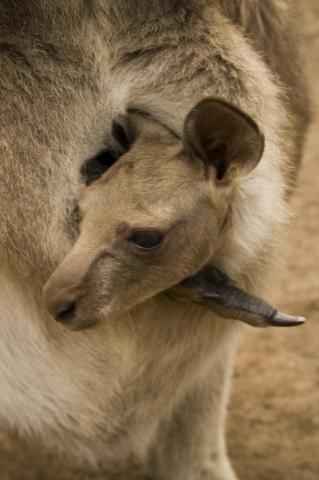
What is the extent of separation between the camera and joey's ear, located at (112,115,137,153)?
2.53 meters

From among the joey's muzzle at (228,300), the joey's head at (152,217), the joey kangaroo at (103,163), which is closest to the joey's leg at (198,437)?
the joey kangaroo at (103,163)

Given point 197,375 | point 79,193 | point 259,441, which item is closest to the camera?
point 79,193

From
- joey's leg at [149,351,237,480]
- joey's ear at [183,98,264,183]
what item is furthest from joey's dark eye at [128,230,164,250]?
joey's leg at [149,351,237,480]

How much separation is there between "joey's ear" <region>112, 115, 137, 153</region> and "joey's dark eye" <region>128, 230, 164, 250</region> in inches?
9.6

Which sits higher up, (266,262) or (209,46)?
(209,46)

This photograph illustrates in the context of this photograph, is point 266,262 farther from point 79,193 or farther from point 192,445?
point 192,445

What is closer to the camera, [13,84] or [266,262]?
[13,84]

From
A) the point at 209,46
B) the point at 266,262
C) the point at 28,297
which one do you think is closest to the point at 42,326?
the point at 28,297

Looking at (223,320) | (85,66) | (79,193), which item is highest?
(85,66)

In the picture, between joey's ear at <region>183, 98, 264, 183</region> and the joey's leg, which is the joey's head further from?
the joey's leg

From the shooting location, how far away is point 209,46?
2660mm

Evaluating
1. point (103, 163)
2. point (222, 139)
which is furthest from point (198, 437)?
point (222, 139)

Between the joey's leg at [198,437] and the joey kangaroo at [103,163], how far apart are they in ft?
1.52

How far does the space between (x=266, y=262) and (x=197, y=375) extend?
430mm
